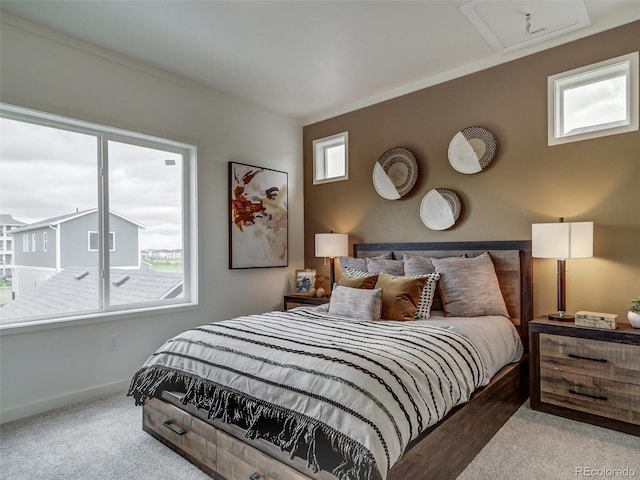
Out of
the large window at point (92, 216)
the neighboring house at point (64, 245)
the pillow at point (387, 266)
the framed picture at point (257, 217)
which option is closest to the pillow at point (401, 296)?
the pillow at point (387, 266)

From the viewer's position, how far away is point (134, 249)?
3.42 m

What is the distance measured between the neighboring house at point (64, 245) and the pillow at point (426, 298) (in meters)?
2.48

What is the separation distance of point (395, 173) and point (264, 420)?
2.84 metres

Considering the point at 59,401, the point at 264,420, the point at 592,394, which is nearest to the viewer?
the point at 264,420

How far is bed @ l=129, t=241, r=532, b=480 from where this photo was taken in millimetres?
1535

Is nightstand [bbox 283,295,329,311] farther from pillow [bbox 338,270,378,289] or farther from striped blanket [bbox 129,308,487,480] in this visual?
striped blanket [bbox 129,308,487,480]

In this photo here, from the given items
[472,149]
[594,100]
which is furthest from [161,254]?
[594,100]

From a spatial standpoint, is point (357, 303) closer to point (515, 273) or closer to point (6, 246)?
point (515, 273)

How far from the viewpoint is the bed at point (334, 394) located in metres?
1.54

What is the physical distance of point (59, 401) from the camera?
2.84m

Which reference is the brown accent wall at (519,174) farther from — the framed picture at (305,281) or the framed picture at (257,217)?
the framed picture at (257,217)

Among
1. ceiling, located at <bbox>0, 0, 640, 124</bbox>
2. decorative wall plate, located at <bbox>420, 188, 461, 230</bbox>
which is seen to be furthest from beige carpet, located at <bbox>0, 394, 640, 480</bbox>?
ceiling, located at <bbox>0, 0, 640, 124</bbox>

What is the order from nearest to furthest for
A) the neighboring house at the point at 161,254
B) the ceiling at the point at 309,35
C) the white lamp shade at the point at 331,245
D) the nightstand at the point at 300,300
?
1. the ceiling at the point at 309,35
2. the neighboring house at the point at 161,254
3. the nightstand at the point at 300,300
4. the white lamp shade at the point at 331,245

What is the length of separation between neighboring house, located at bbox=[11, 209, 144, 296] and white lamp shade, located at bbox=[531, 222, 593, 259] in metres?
3.35
